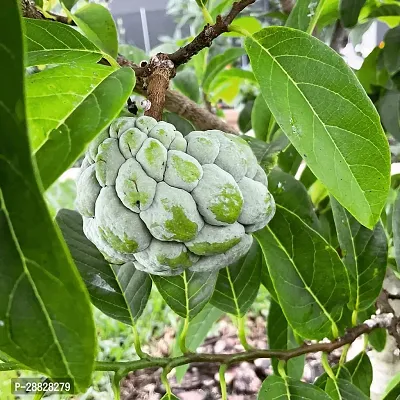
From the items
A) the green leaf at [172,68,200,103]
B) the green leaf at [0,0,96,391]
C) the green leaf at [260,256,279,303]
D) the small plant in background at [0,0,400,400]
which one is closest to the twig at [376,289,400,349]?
the small plant in background at [0,0,400,400]

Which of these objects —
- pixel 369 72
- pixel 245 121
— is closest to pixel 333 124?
pixel 369 72

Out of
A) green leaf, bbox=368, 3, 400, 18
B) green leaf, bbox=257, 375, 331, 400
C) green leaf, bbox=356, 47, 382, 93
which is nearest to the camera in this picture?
green leaf, bbox=257, 375, 331, 400

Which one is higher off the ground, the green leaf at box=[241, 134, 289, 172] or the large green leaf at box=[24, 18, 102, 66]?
the large green leaf at box=[24, 18, 102, 66]

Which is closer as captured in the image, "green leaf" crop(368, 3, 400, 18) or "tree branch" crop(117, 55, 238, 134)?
"tree branch" crop(117, 55, 238, 134)

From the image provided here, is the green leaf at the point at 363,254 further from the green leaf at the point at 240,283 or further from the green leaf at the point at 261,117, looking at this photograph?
the green leaf at the point at 261,117

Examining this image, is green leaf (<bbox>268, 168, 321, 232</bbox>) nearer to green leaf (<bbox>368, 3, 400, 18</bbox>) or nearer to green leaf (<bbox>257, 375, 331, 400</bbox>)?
green leaf (<bbox>257, 375, 331, 400</bbox>)

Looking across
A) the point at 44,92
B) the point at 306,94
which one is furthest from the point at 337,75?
the point at 44,92

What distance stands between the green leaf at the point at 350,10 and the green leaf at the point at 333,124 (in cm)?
36

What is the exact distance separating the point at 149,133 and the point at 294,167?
0.58m

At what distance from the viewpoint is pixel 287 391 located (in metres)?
0.72

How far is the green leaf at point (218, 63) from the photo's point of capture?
1.13 m

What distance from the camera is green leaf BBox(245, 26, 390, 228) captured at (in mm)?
548

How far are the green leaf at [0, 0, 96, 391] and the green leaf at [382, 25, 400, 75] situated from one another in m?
0.95

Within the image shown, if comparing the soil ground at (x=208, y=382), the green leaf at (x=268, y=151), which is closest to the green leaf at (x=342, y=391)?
the green leaf at (x=268, y=151)
